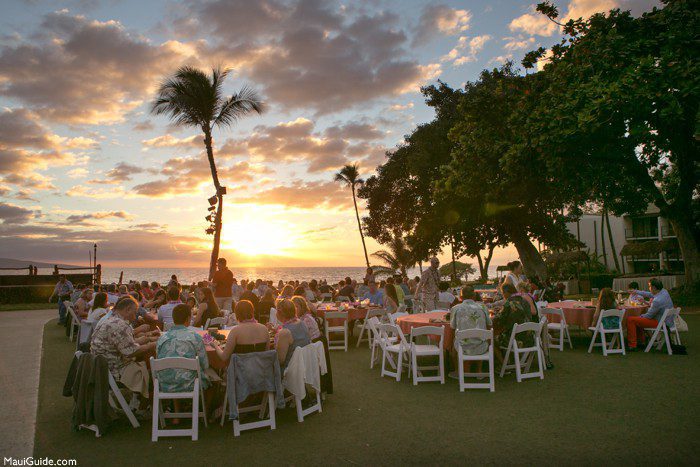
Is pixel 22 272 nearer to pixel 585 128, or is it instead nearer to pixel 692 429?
pixel 585 128

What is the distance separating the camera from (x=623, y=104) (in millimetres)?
12195

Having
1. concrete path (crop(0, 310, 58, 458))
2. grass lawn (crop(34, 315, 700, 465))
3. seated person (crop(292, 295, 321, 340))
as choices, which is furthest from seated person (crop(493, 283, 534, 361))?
concrete path (crop(0, 310, 58, 458))

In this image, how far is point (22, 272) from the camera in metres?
29.5

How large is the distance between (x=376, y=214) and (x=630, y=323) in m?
21.4

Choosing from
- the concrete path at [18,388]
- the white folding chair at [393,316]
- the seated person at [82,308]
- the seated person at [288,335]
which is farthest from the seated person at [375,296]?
the concrete path at [18,388]

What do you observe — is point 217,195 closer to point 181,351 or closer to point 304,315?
point 304,315

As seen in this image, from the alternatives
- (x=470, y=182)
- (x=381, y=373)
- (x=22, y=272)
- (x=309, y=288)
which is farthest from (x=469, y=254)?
(x=22, y=272)

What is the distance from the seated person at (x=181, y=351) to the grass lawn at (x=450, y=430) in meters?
0.52

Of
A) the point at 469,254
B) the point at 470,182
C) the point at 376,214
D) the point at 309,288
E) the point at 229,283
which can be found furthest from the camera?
the point at 376,214

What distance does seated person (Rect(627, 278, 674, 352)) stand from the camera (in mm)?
9148

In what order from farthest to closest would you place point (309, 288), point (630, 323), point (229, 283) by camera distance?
point (309, 288) < point (229, 283) < point (630, 323)

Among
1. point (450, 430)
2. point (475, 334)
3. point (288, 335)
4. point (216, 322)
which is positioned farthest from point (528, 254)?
point (288, 335)

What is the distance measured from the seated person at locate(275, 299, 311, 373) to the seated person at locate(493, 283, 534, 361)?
3.34 meters

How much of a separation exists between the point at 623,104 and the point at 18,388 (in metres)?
13.8
